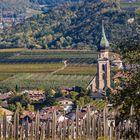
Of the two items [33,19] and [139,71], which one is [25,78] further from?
[33,19]

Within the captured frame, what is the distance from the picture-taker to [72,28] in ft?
458

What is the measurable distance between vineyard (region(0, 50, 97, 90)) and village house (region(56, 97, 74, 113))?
495 inches

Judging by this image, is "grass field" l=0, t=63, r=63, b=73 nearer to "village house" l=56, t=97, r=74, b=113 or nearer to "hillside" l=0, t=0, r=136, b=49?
"hillside" l=0, t=0, r=136, b=49

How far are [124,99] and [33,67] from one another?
73.2m

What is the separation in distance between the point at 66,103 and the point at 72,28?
90.3 meters

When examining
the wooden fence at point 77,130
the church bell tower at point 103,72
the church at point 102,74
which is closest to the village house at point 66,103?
the church at point 102,74

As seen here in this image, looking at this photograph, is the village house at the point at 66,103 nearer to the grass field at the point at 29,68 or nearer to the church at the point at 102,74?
the church at the point at 102,74

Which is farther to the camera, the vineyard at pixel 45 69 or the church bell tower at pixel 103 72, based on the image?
the vineyard at pixel 45 69

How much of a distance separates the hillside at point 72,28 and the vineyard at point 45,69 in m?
14.7

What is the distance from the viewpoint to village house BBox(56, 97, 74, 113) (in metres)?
47.2

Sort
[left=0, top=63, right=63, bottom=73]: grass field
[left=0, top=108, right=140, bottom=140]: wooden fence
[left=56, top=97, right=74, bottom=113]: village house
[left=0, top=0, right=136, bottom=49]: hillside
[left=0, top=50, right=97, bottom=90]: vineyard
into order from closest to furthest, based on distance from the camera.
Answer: [left=0, top=108, right=140, bottom=140]: wooden fence
[left=56, top=97, right=74, bottom=113]: village house
[left=0, top=50, right=97, bottom=90]: vineyard
[left=0, top=63, right=63, bottom=73]: grass field
[left=0, top=0, right=136, bottom=49]: hillside

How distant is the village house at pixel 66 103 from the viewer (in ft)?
155

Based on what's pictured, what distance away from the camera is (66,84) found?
68188 millimetres

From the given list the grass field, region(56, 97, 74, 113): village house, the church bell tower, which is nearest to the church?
the church bell tower
